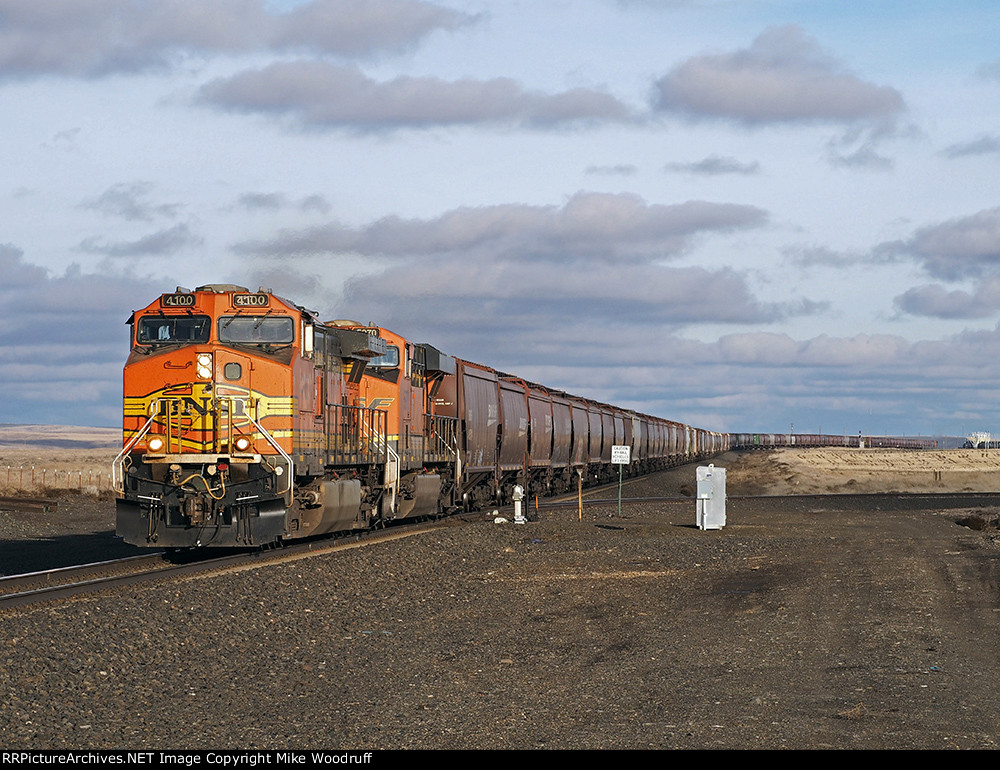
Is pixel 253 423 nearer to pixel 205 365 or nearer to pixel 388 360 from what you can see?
pixel 205 365

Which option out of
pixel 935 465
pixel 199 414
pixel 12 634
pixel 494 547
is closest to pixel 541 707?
pixel 12 634

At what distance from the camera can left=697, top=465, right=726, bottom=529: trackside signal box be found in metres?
29.0

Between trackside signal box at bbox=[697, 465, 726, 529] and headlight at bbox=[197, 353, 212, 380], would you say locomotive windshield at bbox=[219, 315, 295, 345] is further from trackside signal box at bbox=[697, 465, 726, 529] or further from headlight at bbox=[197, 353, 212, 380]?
trackside signal box at bbox=[697, 465, 726, 529]

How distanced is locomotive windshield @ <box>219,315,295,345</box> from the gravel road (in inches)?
153

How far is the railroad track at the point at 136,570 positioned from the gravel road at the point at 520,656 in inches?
37.3

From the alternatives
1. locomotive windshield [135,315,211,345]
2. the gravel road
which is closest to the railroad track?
the gravel road

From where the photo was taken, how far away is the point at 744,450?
148625 mm

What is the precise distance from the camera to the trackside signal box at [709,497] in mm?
28953

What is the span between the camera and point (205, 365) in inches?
752

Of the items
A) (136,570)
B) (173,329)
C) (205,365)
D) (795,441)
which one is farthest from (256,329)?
(795,441)

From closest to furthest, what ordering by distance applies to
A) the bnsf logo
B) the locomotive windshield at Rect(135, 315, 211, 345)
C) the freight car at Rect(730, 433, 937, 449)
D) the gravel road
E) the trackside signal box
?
the gravel road → the bnsf logo → the locomotive windshield at Rect(135, 315, 211, 345) → the trackside signal box → the freight car at Rect(730, 433, 937, 449)

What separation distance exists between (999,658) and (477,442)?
22424 millimetres

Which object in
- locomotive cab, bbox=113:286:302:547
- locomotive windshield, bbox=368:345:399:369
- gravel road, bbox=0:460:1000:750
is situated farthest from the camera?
locomotive windshield, bbox=368:345:399:369
